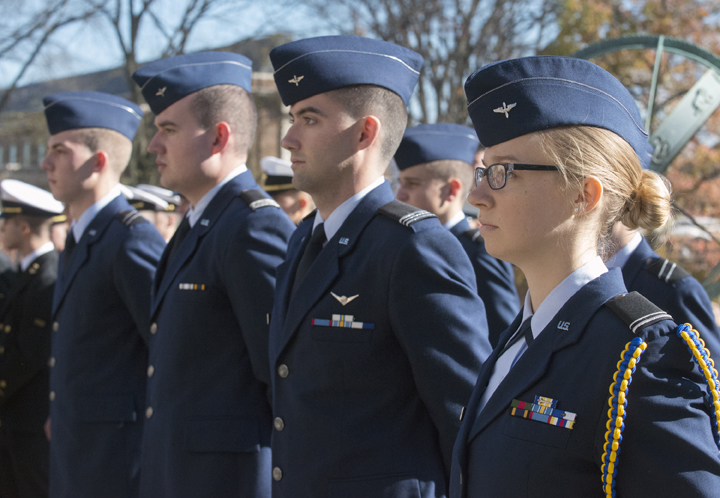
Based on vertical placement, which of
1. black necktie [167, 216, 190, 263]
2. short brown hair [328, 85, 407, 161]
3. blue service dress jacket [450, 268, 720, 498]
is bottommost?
blue service dress jacket [450, 268, 720, 498]

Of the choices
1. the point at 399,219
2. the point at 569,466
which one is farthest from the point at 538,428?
the point at 399,219

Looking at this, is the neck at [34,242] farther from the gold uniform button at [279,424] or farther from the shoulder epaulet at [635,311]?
the shoulder epaulet at [635,311]

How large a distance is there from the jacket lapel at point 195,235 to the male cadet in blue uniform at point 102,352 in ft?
1.22

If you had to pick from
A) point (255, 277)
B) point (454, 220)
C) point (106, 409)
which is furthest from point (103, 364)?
point (454, 220)

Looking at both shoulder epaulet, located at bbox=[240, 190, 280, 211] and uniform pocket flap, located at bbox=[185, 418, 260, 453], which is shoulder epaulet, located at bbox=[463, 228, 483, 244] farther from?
uniform pocket flap, located at bbox=[185, 418, 260, 453]

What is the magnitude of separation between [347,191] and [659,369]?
1474 mm

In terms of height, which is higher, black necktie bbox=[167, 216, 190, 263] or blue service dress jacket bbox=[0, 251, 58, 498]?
black necktie bbox=[167, 216, 190, 263]

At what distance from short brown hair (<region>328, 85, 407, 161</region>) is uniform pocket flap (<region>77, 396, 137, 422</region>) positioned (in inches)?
72.2

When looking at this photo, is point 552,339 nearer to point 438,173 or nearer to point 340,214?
point 340,214

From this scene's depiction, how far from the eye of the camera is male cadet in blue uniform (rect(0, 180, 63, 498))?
17.0ft

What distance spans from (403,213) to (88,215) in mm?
2313

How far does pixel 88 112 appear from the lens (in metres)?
4.28

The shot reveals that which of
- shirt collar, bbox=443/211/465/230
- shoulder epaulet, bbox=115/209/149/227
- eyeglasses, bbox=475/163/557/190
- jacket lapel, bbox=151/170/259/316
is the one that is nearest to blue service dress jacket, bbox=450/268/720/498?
eyeglasses, bbox=475/163/557/190

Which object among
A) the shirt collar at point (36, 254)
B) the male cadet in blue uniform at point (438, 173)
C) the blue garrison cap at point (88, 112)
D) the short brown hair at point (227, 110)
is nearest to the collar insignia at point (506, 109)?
the short brown hair at point (227, 110)
